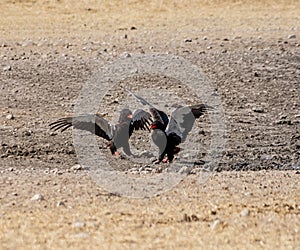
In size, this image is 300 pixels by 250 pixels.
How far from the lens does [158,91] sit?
13.4 m

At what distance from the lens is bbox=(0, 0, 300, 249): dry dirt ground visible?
649 centimetres

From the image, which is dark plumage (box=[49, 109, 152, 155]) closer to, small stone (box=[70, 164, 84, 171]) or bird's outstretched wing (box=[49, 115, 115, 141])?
bird's outstretched wing (box=[49, 115, 115, 141])

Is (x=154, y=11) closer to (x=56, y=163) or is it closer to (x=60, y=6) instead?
(x=60, y=6)

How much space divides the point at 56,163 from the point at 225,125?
8.33 feet

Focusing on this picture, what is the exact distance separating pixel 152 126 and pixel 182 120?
0.39 metres

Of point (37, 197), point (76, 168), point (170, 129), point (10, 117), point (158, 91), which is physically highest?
point (37, 197)

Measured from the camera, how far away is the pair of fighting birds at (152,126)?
9.38 m

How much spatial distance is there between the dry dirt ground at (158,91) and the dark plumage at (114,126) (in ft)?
0.83

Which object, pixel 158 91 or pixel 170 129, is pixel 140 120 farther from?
pixel 158 91

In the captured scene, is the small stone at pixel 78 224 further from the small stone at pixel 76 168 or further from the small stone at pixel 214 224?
the small stone at pixel 76 168

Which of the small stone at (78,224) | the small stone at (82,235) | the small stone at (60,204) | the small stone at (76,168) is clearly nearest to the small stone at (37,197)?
the small stone at (60,204)

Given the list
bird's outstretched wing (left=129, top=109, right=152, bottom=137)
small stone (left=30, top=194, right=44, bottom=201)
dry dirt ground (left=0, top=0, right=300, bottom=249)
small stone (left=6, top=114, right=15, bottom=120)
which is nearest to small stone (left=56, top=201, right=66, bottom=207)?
dry dirt ground (left=0, top=0, right=300, bottom=249)

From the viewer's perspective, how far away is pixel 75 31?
18.9 meters

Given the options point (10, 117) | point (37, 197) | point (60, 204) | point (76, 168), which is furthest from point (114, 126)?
point (60, 204)
